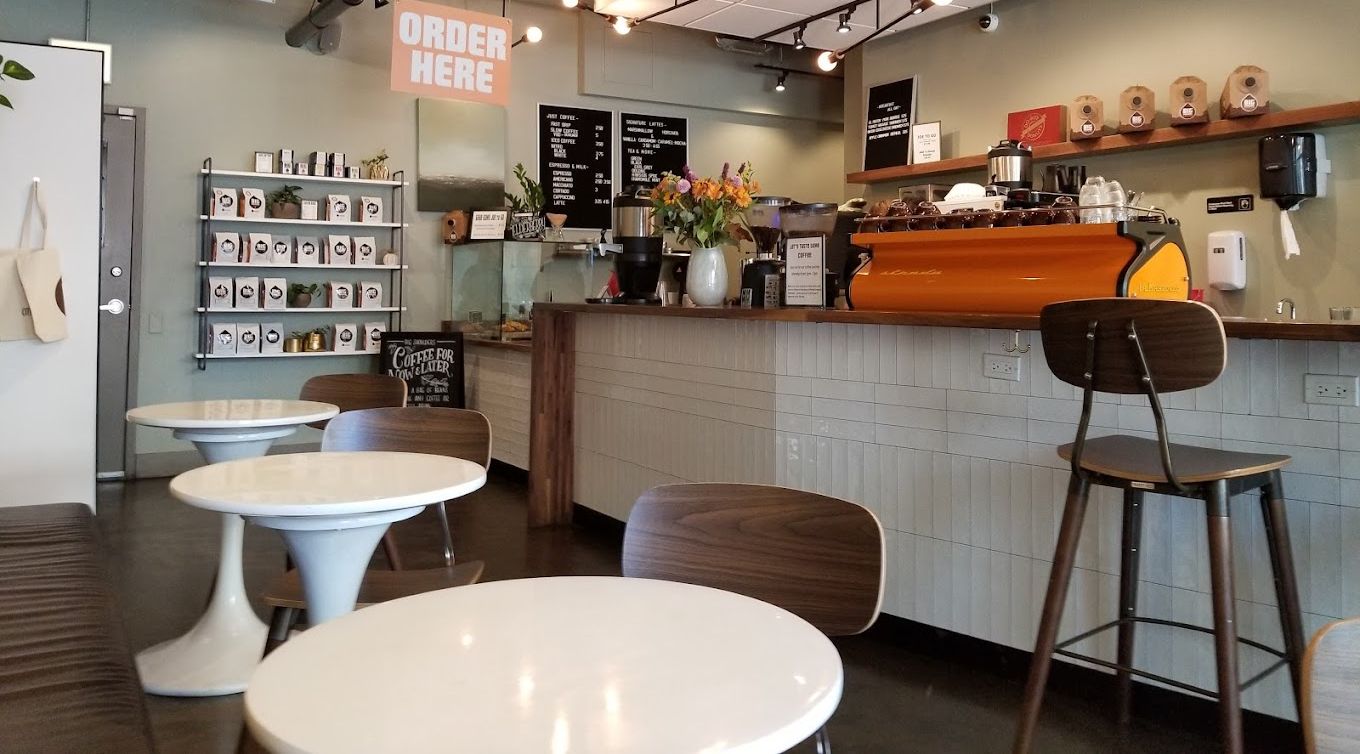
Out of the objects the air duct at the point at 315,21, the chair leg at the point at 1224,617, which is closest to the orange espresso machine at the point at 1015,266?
the chair leg at the point at 1224,617

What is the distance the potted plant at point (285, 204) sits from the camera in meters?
6.75

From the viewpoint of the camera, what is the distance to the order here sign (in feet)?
15.3

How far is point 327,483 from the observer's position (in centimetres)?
215

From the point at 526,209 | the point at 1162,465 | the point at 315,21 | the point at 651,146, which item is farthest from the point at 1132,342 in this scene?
the point at 651,146

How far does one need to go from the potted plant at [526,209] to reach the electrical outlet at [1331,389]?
200 inches

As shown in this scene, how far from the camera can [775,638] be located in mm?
1176

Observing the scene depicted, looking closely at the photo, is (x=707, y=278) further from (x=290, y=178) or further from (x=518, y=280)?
(x=290, y=178)

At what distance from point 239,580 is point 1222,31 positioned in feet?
18.0

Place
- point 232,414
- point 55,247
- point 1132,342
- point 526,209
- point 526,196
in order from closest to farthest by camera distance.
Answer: point 1132,342 < point 232,414 < point 55,247 < point 526,209 < point 526,196

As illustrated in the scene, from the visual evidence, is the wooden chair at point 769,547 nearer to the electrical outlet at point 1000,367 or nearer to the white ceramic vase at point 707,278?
the electrical outlet at point 1000,367

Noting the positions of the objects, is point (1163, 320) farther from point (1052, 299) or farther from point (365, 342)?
point (365, 342)

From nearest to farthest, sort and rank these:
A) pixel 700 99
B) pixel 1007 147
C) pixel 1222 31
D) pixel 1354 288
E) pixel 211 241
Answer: pixel 1007 147 < pixel 1354 288 < pixel 1222 31 < pixel 211 241 < pixel 700 99

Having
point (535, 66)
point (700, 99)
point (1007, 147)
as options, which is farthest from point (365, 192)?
point (1007, 147)

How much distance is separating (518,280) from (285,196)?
179 cm
